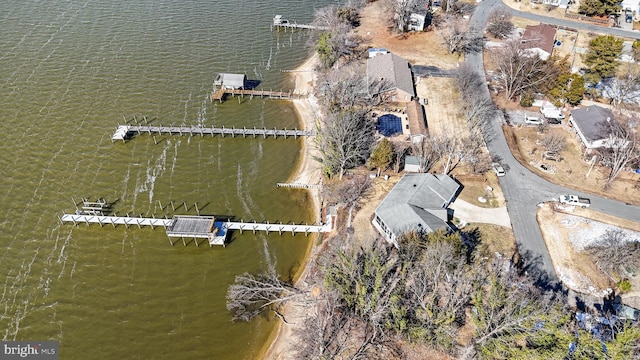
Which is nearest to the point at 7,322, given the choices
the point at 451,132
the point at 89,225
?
the point at 89,225

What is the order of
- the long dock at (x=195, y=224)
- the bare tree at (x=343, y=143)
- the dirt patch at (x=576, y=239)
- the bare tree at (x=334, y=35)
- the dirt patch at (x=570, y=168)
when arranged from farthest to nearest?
the bare tree at (x=334, y=35) → the dirt patch at (x=570, y=168) → the bare tree at (x=343, y=143) → the long dock at (x=195, y=224) → the dirt patch at (x=576, y=239)

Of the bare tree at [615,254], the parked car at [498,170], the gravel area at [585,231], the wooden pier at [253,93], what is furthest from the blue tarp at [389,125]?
the bare tree at [615,254]

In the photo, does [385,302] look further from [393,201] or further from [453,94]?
[453,94]

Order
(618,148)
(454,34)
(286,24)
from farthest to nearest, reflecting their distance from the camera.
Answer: (286,24) < (454,34) < (618,148)

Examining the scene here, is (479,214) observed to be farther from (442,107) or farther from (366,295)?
(442,107)

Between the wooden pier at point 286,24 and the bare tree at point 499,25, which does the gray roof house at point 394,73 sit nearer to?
the wooden pier at point 286,24

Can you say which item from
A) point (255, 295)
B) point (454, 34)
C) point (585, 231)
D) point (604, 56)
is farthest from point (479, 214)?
Result: point (454, 34)

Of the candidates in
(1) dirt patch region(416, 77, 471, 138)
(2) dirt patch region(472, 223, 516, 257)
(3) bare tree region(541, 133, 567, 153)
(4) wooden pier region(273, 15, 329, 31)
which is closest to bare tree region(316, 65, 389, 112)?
(1) dirt patch region(416, 77, 471, 138)

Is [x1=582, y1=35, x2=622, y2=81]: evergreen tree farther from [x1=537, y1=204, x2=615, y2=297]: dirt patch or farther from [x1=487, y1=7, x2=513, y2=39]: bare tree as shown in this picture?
[x1=537, y1=204, x2=615, y2=297]: dirt patch
